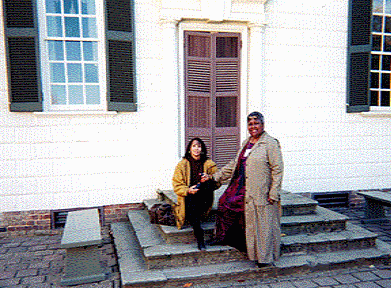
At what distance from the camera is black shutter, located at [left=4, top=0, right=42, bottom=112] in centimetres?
497

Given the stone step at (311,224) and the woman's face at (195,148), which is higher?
the woman's face at (195,148)

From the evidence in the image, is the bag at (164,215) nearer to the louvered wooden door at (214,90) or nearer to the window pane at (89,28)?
the louvered wooden door at (214,90)

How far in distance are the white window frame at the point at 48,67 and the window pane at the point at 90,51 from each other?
8 centimetres

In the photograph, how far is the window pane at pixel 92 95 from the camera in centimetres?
554

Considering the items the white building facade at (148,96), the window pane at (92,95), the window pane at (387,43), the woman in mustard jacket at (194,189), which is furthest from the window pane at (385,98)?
the window pane at (92,95)

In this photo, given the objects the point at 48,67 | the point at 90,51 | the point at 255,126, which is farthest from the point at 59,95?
the point at 255,126

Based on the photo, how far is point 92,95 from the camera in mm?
5551

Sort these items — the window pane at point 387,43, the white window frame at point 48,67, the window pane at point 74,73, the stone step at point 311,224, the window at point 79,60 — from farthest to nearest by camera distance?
the window pane at point 387,43 → the window pane at point 74,73 → the white window frame at point 48,67 → the window at point 79,60 → the stone step at point 311,224

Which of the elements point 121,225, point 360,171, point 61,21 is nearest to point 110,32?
point 61,21

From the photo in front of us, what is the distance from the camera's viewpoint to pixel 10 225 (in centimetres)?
529

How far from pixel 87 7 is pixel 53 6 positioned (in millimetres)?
522

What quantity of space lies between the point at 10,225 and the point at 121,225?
69.2 inches

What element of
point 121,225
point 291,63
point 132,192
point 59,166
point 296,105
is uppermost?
point 291,63

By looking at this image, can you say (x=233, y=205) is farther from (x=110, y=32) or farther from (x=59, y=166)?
(x=110, y=32)
